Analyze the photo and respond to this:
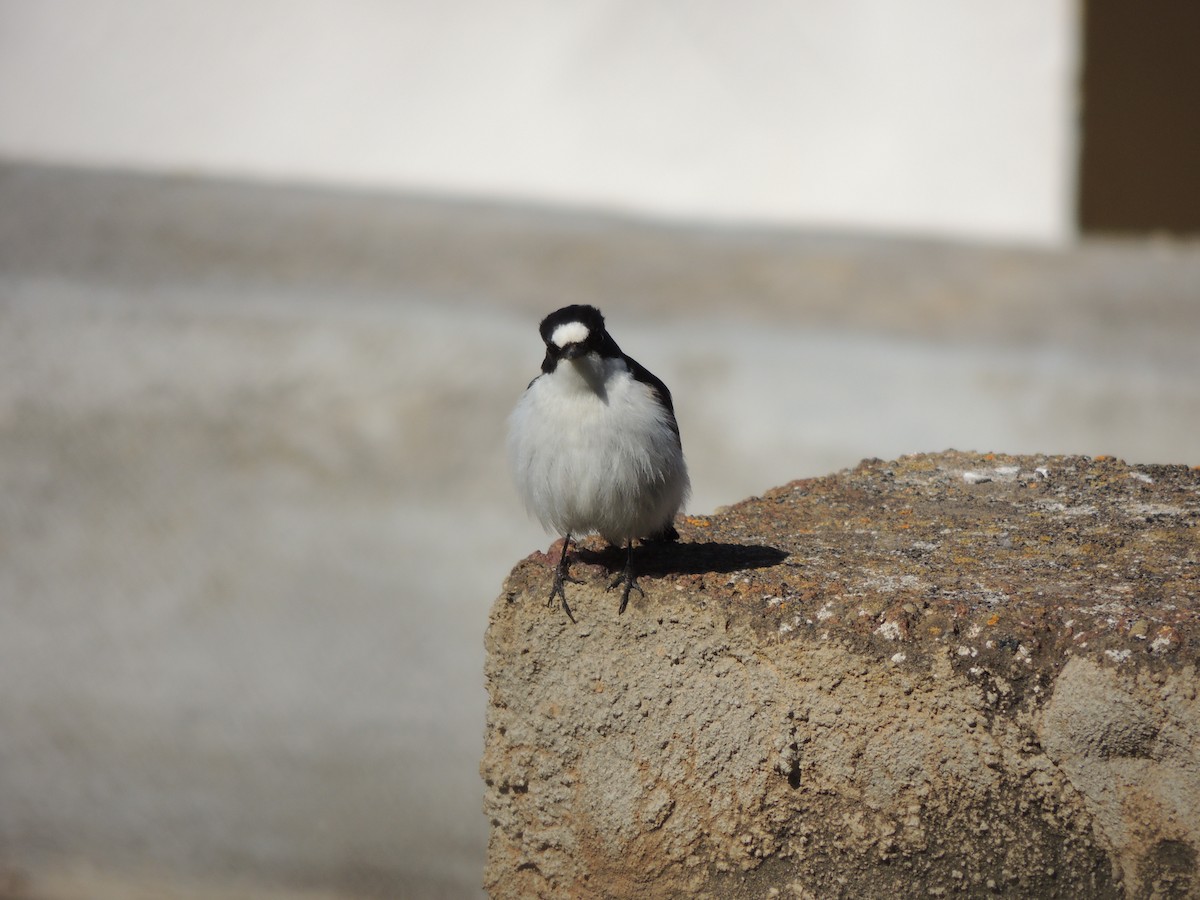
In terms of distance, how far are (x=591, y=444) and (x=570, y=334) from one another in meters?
0.31

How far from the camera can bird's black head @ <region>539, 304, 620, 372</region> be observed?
358cm

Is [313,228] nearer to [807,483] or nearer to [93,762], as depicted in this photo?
[93,762]

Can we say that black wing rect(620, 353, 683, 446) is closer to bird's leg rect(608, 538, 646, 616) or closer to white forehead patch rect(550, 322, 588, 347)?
white forehead patch rect(550, 322, 588, 347)

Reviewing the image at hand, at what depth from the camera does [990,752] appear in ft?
9.84

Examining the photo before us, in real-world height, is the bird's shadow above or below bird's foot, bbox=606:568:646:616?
above

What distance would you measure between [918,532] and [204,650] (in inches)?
282

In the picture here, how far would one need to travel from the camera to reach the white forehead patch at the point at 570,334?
11.7 feet

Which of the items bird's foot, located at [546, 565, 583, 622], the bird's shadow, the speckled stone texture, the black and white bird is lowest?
the speckled stone texture

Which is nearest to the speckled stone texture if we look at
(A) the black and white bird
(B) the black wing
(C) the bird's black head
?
(A) the black and white bird

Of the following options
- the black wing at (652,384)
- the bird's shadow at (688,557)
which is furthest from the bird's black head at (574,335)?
the bird's shadow at (688,557)

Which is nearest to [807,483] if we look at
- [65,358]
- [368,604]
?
[368,604]

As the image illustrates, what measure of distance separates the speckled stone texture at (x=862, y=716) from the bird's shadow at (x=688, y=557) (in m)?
0.01

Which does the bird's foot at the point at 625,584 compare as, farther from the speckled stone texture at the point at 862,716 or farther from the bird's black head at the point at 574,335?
the bird's black head at the point at 574,335

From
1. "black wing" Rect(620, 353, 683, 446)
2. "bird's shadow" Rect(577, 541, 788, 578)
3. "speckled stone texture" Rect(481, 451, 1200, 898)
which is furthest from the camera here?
"black wing" Rect(620, 353, 683, 446)
